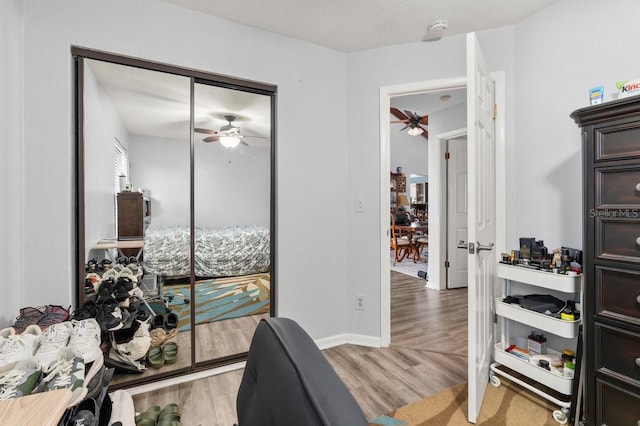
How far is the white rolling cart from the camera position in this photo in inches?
72.1

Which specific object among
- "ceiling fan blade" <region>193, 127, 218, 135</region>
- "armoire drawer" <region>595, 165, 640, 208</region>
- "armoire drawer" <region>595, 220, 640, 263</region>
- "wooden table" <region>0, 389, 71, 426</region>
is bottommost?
"wooden table" <region>0, 389, 71, 426</region>

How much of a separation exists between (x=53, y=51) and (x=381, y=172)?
229 centimetres

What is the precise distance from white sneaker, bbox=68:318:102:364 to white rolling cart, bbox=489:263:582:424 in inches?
90.2

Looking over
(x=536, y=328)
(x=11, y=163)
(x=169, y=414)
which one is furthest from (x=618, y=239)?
(x=11, y=163)

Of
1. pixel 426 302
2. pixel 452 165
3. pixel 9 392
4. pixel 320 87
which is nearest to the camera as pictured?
pixel 9 392

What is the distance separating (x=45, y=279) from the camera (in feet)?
6.04

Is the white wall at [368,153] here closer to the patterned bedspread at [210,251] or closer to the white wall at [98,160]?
the patterned bedspread at [210,251]

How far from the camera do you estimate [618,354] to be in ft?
4.71

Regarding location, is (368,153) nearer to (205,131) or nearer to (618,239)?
(205,131)

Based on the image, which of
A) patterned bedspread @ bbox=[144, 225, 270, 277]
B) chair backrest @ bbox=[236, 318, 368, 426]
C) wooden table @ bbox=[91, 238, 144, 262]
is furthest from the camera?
patterned bedspread @ bbox=[144, 225, 270, 277]

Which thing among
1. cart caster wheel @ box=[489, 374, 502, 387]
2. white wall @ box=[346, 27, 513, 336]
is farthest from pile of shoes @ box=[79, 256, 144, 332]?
cart caster wheel @ box=[489, 374, 502, 387]

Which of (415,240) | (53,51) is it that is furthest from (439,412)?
(415,240)

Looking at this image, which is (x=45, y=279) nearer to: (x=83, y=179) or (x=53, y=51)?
(x=83, y=179)

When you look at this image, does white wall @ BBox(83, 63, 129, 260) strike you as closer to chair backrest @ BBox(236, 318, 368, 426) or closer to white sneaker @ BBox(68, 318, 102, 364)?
white sneaker @ BBox(68, 318, 102, 364)
